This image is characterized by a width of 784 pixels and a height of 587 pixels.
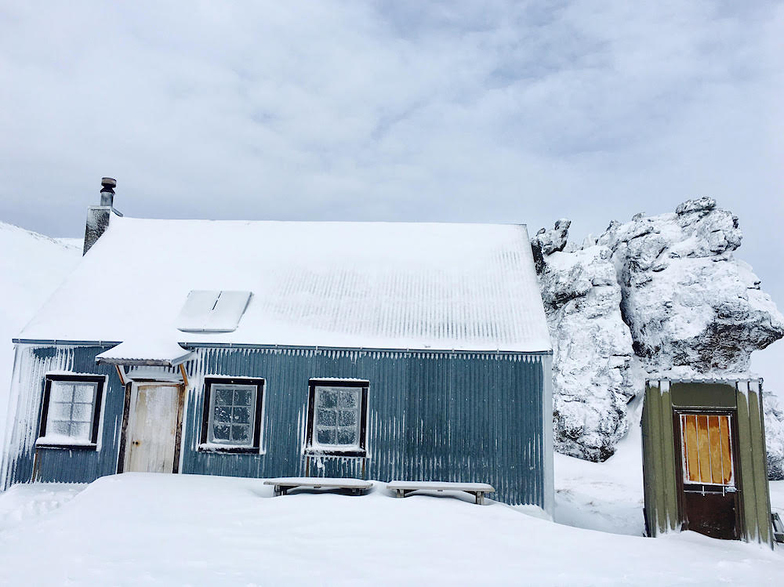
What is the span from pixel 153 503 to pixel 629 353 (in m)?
18.4

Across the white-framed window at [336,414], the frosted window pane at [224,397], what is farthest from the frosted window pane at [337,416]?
the frosted window pane at [224,397]

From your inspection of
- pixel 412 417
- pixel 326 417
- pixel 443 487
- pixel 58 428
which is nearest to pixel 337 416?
pixel 326 417

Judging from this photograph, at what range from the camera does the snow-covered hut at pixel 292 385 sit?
12469mm

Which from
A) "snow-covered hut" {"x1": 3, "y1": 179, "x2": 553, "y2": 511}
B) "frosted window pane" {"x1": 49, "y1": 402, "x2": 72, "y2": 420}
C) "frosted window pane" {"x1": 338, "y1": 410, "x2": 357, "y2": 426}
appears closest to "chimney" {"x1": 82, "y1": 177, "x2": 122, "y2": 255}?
"snow-covered hut" {"x1": 3, "y1": 179, "x2": 553, "y2": 511}

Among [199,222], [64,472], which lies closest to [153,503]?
[64,472]

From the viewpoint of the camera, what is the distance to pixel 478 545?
8.73 meters

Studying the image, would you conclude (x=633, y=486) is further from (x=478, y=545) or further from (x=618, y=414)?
(x=478, y=545)

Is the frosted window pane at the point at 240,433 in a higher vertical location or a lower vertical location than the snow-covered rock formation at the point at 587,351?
lower

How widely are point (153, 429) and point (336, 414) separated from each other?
411 centimetres

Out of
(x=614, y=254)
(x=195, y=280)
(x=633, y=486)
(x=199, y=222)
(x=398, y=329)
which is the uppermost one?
(x=614, y=254)

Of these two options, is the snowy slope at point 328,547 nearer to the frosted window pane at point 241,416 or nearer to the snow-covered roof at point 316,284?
the frosted window pane at point 241,416

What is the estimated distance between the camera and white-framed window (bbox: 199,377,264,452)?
42.2 ft

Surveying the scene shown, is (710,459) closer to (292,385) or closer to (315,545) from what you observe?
(315,545)

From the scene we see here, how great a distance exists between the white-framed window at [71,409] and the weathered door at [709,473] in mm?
12089
